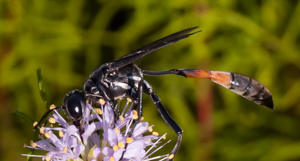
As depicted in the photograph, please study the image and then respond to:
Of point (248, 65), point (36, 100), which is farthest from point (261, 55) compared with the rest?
point (36, 100)

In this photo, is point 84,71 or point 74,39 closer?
point 74,39

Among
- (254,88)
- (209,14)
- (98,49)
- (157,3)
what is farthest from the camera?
(98,49)

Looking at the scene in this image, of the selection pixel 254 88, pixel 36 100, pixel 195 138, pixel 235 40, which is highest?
pixel 36 100

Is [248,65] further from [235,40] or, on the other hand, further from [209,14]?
[209,14]

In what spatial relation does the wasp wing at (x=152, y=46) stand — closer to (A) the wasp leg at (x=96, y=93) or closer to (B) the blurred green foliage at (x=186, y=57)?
(A) the wasp leg at (x=96, y=93)

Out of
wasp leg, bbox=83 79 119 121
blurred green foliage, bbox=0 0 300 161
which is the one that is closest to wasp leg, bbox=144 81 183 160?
wasp leg, bbox=83 79 119 121
